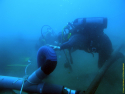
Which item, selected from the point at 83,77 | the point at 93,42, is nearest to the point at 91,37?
the point at 93,42


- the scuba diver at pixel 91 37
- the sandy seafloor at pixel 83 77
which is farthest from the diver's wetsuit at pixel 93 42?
the sandy seafloor at pixel 83 77

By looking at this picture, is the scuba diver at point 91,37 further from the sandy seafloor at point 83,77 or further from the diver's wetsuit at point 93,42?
the sandy seafloor at point 83,77

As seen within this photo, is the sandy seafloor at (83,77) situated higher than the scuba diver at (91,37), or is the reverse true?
the scuba diver at (91,37)

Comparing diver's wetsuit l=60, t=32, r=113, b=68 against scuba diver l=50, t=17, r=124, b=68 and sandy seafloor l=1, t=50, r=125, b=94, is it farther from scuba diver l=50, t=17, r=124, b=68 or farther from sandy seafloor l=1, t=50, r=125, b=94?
sandy seafloor l=1, t=50, r=125, b=94

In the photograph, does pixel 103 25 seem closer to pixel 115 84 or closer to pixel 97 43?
pixel 97 43

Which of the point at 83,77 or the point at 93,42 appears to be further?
the point at 83,77

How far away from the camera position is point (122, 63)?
16.5ft

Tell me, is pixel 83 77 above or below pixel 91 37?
below

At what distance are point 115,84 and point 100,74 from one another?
5.66ft

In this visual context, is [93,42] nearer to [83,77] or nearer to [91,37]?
[91,37]

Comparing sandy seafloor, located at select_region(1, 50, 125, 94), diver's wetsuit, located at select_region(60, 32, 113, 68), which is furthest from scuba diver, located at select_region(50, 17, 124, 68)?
sandy seafloor, located at select_region(1, 50, 125, 94)

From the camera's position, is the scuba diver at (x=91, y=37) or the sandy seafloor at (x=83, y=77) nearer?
the scuba diver at (x=91, y=37)

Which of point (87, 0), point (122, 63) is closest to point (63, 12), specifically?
point (87, 0)

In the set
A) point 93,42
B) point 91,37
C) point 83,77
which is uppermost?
point 91,37
